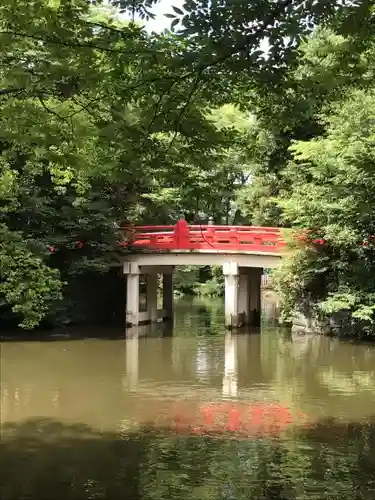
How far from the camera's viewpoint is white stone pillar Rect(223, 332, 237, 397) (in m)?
11.0

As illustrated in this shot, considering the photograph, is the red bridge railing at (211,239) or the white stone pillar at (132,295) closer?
the red bridge railing at (211,239)

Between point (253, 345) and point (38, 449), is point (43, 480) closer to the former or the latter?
point (38, 449)

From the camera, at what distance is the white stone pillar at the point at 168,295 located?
23.7 m

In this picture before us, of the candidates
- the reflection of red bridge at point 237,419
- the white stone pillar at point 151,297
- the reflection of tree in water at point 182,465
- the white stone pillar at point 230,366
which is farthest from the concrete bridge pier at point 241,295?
the reflection of tree in water at point 182,465

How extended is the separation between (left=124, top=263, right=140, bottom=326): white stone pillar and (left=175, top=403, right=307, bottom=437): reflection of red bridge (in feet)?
36.6

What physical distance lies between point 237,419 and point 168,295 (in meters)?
15.6

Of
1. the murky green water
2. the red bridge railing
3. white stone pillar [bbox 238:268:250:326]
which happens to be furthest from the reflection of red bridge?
white stone pillar [bbox 238:268:250:326]

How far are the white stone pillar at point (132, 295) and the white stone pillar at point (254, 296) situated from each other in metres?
4.25

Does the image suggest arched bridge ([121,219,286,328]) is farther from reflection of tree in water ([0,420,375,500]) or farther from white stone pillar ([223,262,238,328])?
reflection of tree in water ([0,420,375,500])

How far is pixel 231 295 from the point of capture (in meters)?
19.6

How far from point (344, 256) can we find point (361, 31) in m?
14.0

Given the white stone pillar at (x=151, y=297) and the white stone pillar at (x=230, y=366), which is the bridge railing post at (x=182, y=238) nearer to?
the white stone pillar at (x=151, y=297)

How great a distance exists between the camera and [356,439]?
7.50 m

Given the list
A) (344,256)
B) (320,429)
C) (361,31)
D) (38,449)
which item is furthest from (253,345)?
(361,31)
